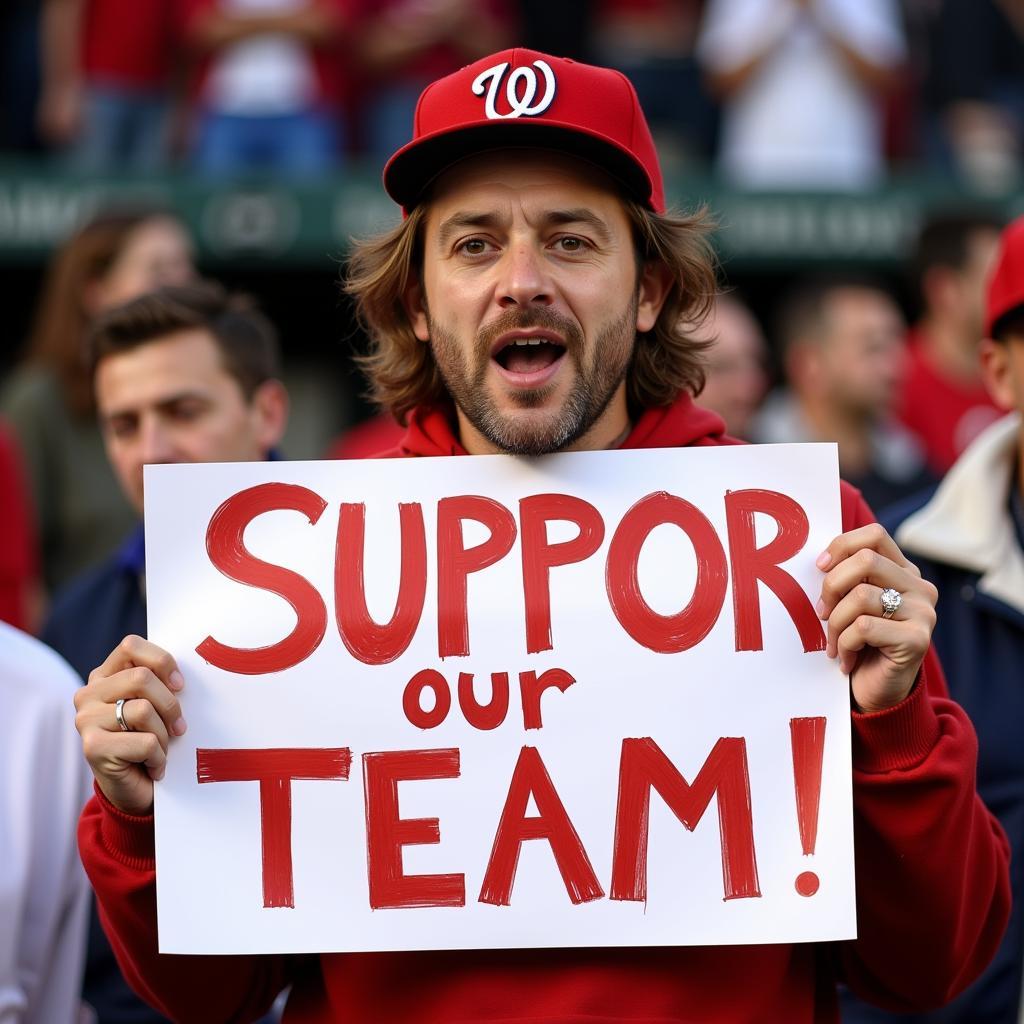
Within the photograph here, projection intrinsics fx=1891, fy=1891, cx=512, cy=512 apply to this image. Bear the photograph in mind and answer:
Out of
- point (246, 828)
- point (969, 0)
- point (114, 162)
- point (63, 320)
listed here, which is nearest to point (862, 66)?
point (969, 0)

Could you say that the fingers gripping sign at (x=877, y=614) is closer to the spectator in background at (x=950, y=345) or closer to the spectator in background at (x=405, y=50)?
the spectator in background at (x=950, y=345)

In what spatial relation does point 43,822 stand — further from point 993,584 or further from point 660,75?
point 660,75

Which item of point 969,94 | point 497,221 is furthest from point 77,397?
point 969,94

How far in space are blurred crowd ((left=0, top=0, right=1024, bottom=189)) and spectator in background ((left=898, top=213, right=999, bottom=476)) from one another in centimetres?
115

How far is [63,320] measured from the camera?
5.19 metres

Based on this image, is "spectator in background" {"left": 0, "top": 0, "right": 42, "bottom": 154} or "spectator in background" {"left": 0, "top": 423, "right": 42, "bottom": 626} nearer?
"spectator in background" {"left": 0, "top": 423, "right": 42, "bottom": 626}

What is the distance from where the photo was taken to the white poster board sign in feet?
8.01

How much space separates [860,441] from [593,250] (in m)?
3.54

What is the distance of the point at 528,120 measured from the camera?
252 centimetres

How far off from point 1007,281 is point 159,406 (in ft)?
5.45

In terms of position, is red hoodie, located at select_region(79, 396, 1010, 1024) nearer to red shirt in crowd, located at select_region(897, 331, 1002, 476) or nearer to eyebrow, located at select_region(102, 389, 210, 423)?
eyebrow, located at select_region(102, 389, 210, 423)

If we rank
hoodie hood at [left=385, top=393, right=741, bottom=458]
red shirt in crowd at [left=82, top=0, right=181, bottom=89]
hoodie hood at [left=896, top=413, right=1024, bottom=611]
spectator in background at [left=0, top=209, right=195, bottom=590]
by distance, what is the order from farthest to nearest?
red shirt in crowd at [left=82, top=0, right=181, bottom=89] < spectator in background at [left=0, top=209, right=195, bottom=590] < hoodie hood at [left=896, top=413, right=1024, bottom=611] < hoodie hood at [left=385, top=393, right=741, bottom=458]

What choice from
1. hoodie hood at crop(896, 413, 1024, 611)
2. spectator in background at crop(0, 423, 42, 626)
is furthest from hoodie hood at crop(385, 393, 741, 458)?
spectator in background at crop(0, 423, 42, 626)

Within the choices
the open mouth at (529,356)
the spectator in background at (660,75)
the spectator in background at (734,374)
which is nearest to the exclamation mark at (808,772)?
the open mouth at (529,356)
